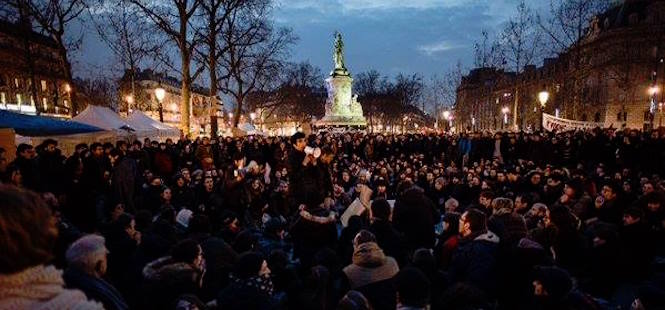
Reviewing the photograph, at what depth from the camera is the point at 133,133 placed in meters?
18.6

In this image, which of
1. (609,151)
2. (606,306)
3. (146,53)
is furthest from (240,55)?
(606,306)

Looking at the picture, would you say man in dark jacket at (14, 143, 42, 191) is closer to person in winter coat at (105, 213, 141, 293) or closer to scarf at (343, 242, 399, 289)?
person in winter coat at (105, 213, 141, 293)

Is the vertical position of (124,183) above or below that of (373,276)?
above

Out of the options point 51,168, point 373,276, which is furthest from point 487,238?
point 51,168

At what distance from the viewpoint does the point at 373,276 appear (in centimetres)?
448

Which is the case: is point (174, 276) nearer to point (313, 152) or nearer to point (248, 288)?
point (248, 288)

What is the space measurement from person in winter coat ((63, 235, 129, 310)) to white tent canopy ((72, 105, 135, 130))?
15.1 metres

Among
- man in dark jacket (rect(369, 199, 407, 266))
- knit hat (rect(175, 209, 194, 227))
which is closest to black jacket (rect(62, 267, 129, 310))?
man in dark jacket (rect(369, 199, 407, 266))

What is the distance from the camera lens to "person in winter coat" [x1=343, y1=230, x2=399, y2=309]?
446 cm

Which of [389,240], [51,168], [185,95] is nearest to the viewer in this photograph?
[389,240]

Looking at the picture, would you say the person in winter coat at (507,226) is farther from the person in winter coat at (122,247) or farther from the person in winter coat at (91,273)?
the person in winter coat at (122,247)

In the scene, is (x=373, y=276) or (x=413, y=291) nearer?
(x=413, y=291)

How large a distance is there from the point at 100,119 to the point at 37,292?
17323mm

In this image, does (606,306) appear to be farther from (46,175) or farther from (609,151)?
(609,151)
